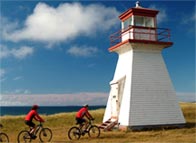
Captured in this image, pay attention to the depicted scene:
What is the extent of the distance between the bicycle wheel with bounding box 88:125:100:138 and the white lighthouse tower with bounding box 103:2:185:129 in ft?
9.90

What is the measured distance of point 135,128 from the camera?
22.2m

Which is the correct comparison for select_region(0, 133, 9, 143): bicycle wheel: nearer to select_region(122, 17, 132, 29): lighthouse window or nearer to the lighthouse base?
the lighthouse base

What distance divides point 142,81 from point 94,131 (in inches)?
256

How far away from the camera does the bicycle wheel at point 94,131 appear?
1919cm

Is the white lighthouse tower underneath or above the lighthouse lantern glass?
underneath

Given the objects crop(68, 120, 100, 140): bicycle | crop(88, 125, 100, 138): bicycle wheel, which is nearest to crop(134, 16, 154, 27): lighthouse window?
crop(88, 125, 100, 138): bicycle wheel

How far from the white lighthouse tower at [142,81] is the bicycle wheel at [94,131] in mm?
3019

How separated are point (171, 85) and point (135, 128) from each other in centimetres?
516

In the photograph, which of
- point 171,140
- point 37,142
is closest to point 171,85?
point 171,140

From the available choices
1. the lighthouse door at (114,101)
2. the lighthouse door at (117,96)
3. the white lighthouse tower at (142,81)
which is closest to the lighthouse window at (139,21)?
the white lighthouse tower at (142,81)

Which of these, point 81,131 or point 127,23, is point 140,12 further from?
point 81,131

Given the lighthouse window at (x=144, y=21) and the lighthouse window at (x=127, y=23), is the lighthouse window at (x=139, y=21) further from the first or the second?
the lighthouse window at (x=127, y=23)

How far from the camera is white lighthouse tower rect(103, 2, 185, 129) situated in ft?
74.8

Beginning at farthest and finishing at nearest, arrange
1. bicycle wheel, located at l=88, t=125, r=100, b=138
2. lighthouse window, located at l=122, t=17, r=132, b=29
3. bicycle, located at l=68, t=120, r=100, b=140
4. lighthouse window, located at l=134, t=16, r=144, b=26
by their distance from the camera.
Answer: lighthouse window, located at l=122, t=17, r=132, b=29 < lighthouse window, located at l=134, t=16, r=144, b=26 < bicycle wheel, located at l=88, t=125, r=100, b=138 < bicycle, located at l=68, t=120, r=100, b=140
